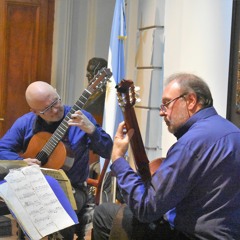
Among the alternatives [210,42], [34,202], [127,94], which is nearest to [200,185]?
[127,94]

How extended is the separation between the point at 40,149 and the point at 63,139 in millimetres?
138

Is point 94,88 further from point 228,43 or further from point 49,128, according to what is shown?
point 228,43

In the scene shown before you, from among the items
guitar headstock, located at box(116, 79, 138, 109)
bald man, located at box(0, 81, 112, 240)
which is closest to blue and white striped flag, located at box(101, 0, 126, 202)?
bald man, located at box(0, 81, 112, 240)

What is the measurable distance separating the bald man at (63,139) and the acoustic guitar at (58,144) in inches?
1.6

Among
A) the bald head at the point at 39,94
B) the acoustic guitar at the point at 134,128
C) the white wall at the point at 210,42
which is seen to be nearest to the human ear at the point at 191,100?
the acoustic guitar at the point at 134,128

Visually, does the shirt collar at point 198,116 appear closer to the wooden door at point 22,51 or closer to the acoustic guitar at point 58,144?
the acoustic guitar at point 58,144

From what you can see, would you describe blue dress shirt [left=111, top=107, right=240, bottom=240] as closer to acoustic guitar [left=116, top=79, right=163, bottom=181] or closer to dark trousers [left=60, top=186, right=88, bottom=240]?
acoustic guitar [left=116, top=79, right=163, bottom=181]

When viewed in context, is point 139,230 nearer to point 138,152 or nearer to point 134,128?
point 138,152

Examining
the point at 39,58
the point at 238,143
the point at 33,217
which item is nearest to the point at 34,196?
the point at 33,217

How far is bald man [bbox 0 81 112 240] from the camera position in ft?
8.82

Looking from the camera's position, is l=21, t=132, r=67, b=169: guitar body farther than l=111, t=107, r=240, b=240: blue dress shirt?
Yes

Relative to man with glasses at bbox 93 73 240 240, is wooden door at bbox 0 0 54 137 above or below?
above

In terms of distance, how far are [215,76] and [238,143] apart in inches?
55.9

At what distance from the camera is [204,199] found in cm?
182
